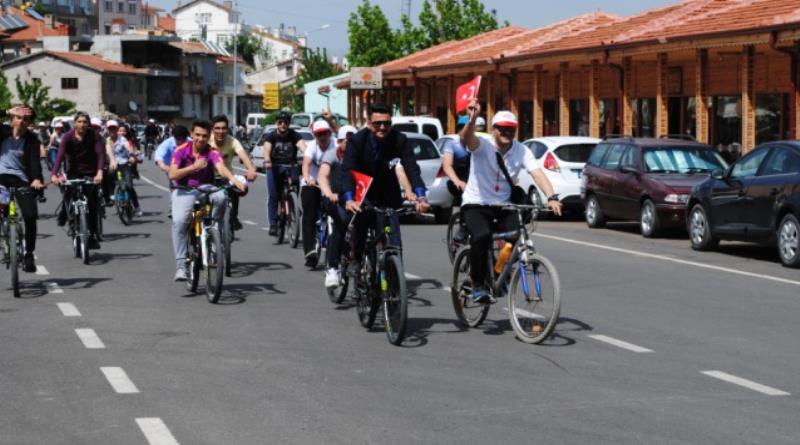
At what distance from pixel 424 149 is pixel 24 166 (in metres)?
13.5

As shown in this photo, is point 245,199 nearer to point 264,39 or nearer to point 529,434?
point 529,434

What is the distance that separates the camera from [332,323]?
37.6 feet

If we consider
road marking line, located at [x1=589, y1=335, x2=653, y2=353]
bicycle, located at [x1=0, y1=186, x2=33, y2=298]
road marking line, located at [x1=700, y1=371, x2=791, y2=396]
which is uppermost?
bicycle, located at [x1=0, y1=186, x2=33, y2=298]

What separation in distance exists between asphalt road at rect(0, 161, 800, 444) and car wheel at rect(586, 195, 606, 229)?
847cm

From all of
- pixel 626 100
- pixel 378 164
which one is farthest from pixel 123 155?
pixel 378 164

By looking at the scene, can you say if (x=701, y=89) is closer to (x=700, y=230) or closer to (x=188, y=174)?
(x=700, y=230)

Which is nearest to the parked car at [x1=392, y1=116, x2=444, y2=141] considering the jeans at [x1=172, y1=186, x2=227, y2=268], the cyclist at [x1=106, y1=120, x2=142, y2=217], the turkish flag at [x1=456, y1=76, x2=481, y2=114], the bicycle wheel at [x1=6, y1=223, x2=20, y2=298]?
the cyclist at [x1=106, y1=120, x2=142, y2=217]

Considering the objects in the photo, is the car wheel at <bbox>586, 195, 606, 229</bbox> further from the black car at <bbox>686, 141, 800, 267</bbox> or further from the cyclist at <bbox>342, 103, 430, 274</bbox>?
the cyclist at <bbox>342, 103, 430, 274</bbox>

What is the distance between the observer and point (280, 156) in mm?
19297

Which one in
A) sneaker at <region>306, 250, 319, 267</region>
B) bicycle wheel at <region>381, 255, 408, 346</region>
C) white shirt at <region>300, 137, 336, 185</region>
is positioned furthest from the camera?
white shirt at <region>300, 137, 336, 185</region>

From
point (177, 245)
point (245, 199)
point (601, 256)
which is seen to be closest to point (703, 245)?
point (601, 256)

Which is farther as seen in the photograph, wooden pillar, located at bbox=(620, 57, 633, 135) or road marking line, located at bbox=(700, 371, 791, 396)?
wooden pillar, located at bbox=(620, 57, 633, 135)

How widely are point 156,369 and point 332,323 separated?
2.55 m

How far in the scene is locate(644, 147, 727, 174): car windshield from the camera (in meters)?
22.8
